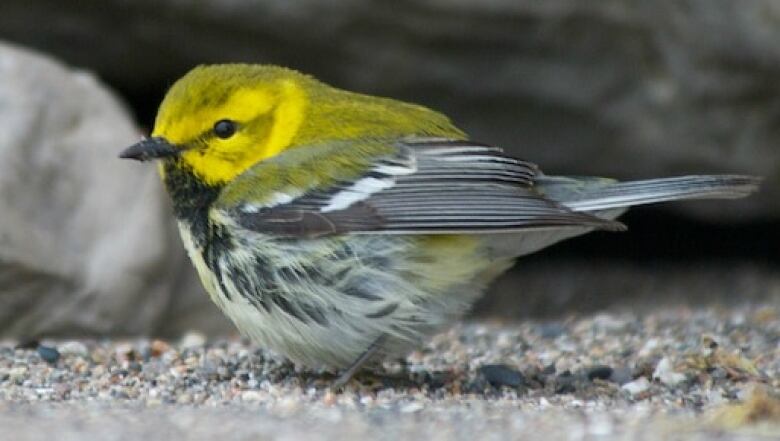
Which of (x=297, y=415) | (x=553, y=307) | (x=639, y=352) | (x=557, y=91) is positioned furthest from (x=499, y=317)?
(x=297, y=415)

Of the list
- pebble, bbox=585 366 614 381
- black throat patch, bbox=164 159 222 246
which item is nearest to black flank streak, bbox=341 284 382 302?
black throat patch, bbox=164 159 222 246

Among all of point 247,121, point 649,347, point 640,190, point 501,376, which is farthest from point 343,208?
point 649,347

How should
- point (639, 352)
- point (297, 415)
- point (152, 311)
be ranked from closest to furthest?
point (297, 415) → point (639, 352) → point (152, 311)

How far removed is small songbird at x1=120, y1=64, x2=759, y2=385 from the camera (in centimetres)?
481

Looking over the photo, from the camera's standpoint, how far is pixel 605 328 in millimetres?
6426

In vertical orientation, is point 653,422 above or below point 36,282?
below

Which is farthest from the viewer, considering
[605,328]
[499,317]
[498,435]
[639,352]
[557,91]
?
[499,317]

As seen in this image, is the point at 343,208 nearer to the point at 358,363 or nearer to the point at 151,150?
the point at 358,363

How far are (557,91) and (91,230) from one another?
260 cm

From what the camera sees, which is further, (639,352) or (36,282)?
(36,282)

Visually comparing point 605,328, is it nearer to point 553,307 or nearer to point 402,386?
point 402,386

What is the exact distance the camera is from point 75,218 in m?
7.20

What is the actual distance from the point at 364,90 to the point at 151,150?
3.18 m

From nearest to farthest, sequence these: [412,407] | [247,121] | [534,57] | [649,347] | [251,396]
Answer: [412,407] < [251,396] < [247,121] < [649,347] < [534,57]
